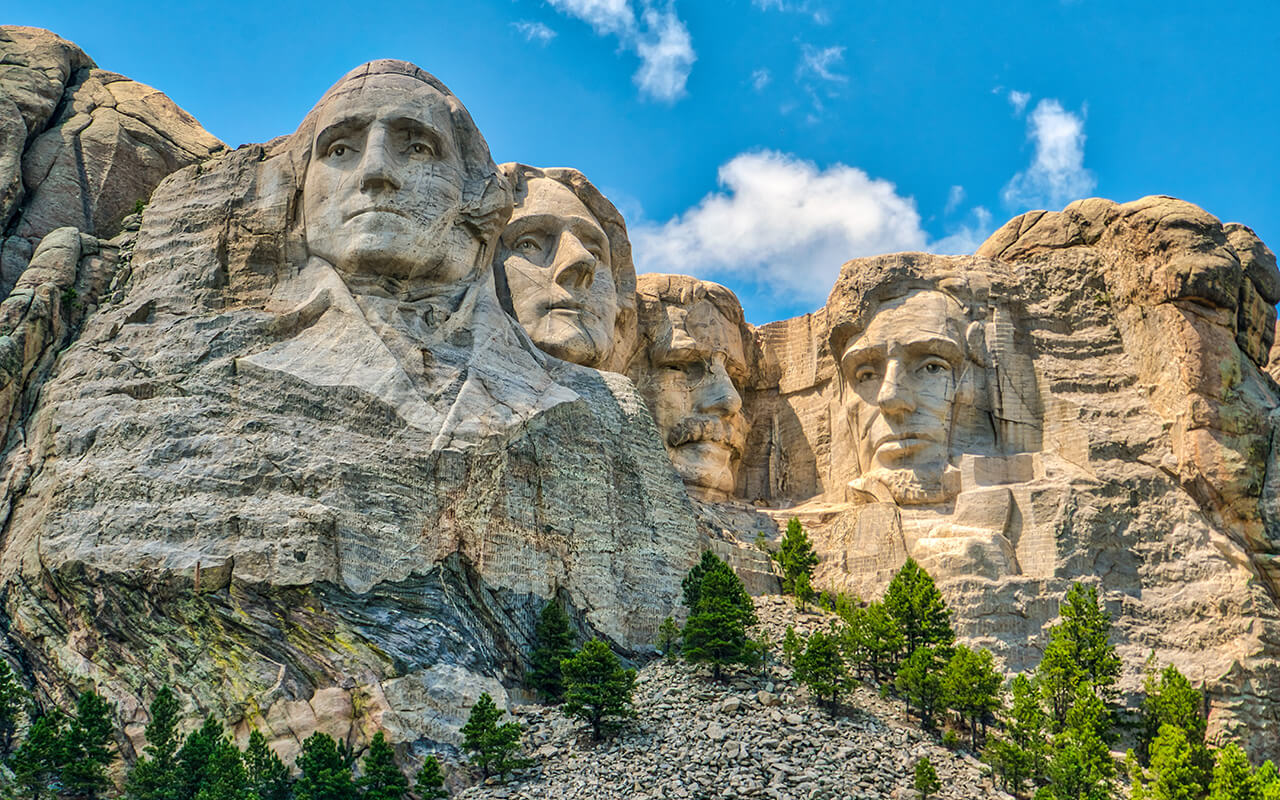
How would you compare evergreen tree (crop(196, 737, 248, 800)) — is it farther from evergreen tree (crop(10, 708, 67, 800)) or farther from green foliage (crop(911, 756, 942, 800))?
green foliage (crop(911, 756, 942, 800))

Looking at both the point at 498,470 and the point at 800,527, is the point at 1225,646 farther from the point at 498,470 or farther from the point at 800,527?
the point at 498,470

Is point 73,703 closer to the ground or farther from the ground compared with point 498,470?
closer to the ground

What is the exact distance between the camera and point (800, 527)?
33.8 m

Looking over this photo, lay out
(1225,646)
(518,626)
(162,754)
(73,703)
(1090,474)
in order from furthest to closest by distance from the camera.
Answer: (1090,474) < (1225,646) < (518,626) < (73,703) < (162,754)

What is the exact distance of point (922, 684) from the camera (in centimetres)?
2908

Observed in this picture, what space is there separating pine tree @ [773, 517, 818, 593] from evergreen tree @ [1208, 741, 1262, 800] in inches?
303

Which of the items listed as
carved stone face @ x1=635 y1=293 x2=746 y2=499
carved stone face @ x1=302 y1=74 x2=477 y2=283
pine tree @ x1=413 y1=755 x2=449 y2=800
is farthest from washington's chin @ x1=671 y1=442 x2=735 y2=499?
pine tree @ x1=413 y1=755 x2=449 y2=800

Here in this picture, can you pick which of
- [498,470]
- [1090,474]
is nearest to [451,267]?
[498,470]

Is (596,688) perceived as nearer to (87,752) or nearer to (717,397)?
(87,752)

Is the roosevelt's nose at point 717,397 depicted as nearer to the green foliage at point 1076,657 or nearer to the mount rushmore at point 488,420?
the mount rushmore at point 488,420

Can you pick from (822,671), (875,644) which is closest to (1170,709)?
(875,644)

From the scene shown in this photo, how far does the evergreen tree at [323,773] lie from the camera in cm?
2491

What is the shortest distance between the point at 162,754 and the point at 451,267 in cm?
988

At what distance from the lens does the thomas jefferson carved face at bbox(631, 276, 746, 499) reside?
36.7 m
